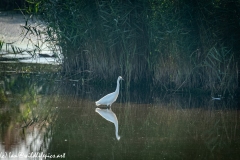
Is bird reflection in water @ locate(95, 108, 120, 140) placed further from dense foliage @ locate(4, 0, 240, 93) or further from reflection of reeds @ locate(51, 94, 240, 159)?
dense foliage @ locate(4, 0, 240, 93)

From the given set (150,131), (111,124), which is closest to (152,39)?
(111,124)

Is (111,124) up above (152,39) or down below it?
below

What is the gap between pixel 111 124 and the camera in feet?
29.3

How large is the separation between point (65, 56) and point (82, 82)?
2.69 ft

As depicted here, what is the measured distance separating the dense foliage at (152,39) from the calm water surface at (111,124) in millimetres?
502

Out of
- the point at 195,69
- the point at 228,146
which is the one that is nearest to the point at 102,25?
the point at 195,69

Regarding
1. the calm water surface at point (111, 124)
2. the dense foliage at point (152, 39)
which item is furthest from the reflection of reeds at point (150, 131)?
the dense foliage at point (152, 39)

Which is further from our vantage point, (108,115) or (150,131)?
(108,115)

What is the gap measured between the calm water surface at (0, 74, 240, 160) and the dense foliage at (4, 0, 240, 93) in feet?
1.65

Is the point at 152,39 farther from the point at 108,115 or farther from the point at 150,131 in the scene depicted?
the point at 150,131

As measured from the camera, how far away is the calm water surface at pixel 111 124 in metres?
7.30

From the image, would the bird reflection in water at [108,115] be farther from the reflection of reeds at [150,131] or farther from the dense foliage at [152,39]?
the dense foliage at [152,39]

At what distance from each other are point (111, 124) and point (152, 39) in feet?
11.6

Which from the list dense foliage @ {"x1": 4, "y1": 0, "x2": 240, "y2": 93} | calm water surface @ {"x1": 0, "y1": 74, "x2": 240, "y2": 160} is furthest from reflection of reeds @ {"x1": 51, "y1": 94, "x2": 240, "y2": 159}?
dense foliage @ {"x1": 4, "y1": 0, "x2": 240, "y2": 93}
